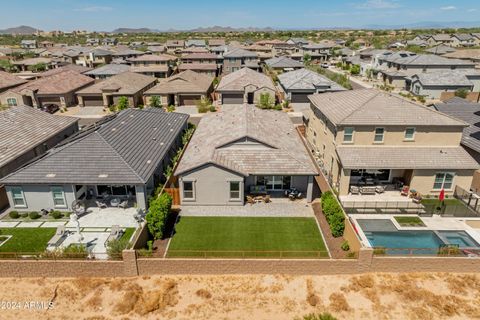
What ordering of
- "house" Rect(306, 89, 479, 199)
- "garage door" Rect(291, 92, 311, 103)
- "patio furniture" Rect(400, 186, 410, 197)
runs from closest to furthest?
"house" Rect(306, 89, 479, 199) → "patio furniture" Rect(400, 186, 410, 197) → "garage door" Rect(291, 92, 311, 103)

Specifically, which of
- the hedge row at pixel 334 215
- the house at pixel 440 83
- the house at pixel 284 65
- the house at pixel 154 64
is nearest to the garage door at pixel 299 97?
the house at pixel 440 83

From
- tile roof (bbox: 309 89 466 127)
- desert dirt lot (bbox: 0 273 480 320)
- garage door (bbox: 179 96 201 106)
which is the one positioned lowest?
desert dirt lot (bbox: 0 273 480 320)

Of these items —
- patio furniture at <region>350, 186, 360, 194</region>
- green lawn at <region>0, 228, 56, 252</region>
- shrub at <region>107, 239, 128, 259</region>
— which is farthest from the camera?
patio furniture at <region>350, 186, 360, 194</region>

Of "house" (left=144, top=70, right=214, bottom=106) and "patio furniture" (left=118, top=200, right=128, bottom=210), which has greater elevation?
"house" (left=144, top=70, right=214, bottom=106)

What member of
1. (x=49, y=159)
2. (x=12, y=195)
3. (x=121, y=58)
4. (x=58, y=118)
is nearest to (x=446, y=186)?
(x=49, y=159)

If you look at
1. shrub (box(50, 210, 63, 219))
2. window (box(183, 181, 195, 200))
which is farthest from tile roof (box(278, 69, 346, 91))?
shrub (box(50, 210, 63, 219))

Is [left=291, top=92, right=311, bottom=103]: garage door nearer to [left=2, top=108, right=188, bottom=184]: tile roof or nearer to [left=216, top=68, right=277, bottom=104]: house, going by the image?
[left=216, top=68, right=277, bottom=104]: house

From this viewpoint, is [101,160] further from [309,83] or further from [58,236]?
[309,83]

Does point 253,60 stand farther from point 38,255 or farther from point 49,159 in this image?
point 38,255
